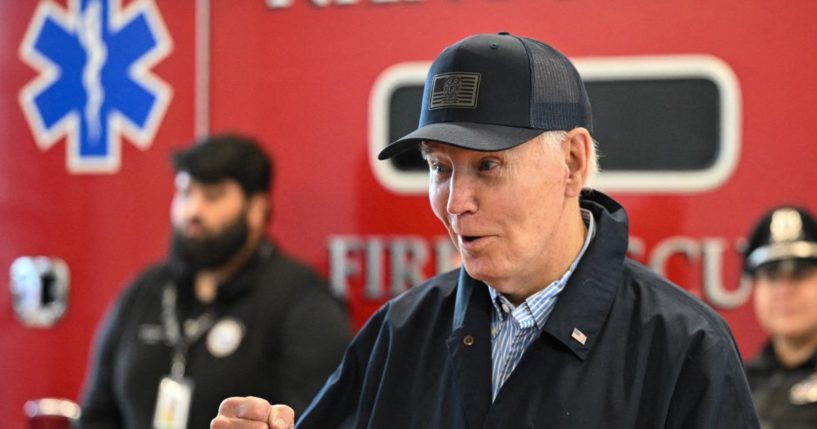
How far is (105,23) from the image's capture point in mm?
3398

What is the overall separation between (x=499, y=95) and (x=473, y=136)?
8 centimetres

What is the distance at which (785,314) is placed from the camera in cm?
296

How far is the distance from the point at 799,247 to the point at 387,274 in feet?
3.47

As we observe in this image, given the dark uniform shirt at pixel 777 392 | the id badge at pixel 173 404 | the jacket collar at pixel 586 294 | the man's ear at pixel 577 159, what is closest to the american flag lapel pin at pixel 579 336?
the jacket collar at pixel 586 294

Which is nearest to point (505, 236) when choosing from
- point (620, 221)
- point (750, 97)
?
point (620, 221)

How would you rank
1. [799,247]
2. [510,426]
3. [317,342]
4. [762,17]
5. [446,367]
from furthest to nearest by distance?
[317,342] < [799,247] < [762,17] < [446,367] < [510,426]

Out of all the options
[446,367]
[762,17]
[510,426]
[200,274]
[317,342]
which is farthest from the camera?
[200,274]

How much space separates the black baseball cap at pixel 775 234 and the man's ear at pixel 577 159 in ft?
3.84

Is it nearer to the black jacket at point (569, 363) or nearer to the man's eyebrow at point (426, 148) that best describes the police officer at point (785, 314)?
the black jacket at point (569, 363)

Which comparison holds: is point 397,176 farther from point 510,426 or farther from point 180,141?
point 510,426

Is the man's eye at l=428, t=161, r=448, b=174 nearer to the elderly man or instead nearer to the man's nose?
the elderly man

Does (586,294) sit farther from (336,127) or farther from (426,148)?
(336,127)

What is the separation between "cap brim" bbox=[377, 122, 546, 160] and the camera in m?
1.63

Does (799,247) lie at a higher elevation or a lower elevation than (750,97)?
lower
